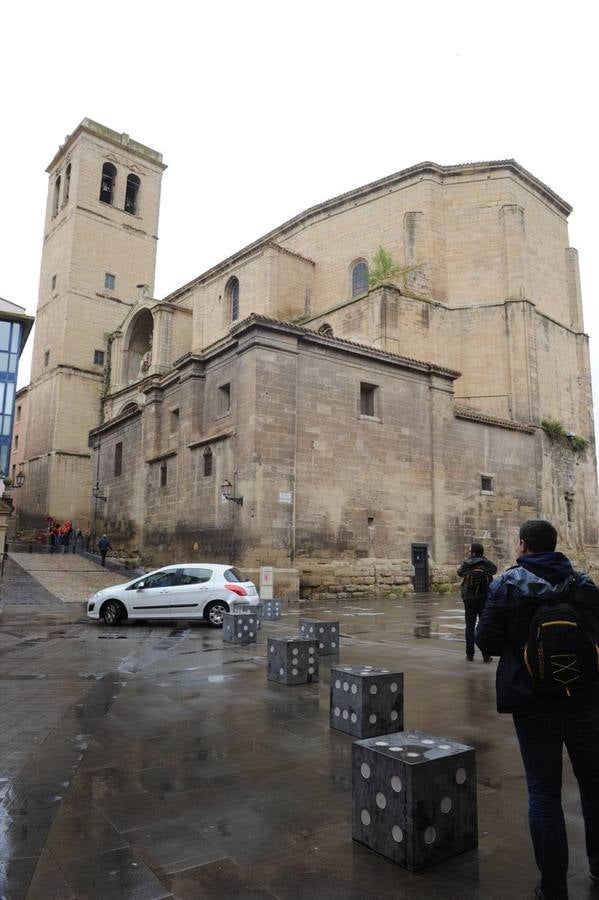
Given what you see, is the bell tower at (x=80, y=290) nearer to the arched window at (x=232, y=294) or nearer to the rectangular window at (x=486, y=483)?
the arched window at (x=232, y=294)

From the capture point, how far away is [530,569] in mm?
2898

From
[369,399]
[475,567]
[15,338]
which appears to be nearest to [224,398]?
[369,399]

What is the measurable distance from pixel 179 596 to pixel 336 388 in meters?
10.8

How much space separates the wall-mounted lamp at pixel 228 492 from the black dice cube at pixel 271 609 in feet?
17.0

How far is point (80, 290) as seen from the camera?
1727 inches

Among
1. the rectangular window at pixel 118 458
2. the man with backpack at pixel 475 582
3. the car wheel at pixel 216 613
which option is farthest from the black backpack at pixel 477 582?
the rectangular window at pixel 118 458

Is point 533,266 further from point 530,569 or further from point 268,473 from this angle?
point 530,569

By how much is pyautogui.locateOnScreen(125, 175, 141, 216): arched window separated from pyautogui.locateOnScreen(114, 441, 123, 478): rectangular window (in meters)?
25.0

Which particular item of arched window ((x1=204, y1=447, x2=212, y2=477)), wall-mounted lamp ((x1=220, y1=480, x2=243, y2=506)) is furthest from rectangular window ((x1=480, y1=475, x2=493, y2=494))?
arched window ((x1=204, y1=447, x2=212, y2=477))

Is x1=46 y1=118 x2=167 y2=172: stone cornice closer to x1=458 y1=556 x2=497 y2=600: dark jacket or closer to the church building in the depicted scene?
the church building

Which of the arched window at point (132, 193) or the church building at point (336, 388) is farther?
the arched window at point (132, 193)

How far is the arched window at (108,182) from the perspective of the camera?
153 ft

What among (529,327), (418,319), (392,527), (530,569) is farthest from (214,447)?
(530,569)

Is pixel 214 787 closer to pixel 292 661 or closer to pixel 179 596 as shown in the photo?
pixel 292 661
